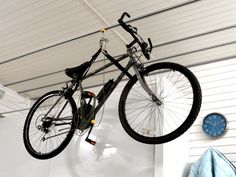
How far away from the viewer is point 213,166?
3.48 metres

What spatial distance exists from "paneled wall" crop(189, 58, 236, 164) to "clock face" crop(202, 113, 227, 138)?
7 cm

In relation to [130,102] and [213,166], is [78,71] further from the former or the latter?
[213,166]

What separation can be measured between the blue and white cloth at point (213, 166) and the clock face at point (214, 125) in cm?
34

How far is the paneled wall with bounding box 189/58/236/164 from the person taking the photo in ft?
12.9

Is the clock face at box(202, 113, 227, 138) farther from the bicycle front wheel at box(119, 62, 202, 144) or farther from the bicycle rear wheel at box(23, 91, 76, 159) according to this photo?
the bicycle rear wheel at box(23, 91, 76, 159)

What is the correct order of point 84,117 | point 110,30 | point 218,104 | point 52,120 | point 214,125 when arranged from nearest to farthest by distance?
point 84,117, point 52,120, point 214,125, point 218,104, point 110,30

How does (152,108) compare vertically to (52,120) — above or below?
above

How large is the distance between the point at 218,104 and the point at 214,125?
296 millimetres

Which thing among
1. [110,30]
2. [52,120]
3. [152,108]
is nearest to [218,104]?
[152,108]

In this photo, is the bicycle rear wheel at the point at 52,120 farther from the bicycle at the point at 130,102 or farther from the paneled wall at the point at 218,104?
the paneled wall at the point at 218,104

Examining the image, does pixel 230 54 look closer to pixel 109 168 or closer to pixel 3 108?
pixel 109 168

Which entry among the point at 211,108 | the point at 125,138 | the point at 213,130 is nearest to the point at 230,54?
the point at 211,108

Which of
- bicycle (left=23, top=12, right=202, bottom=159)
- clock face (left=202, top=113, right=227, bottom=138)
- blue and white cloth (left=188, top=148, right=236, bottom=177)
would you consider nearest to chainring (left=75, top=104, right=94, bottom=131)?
bicycle (left=23, top=12, right=202, bottom=159)

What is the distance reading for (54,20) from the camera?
4.49 meters
